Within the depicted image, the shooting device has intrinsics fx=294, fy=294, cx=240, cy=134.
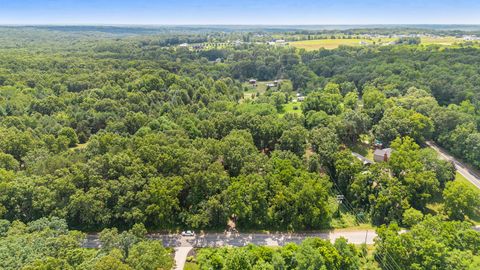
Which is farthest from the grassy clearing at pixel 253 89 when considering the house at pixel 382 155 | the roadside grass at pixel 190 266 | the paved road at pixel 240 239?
the roadside grass at pixel 190 266

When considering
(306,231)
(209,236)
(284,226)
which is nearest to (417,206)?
(306,231)

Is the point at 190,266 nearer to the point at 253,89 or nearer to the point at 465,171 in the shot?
the point at 465,171

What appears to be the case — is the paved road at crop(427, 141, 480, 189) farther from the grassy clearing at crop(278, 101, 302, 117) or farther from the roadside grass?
the roadside grass

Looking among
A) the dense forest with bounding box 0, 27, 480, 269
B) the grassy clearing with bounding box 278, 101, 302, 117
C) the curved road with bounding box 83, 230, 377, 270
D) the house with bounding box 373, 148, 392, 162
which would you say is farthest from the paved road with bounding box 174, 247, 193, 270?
the grassy clearing with bounding box 278, 101, 302, 117

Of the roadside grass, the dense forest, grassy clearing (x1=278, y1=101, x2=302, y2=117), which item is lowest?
the roadside grass

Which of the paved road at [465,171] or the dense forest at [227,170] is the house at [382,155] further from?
the paved road at [465,171]

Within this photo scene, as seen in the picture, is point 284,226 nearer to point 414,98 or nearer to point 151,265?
point 151,265

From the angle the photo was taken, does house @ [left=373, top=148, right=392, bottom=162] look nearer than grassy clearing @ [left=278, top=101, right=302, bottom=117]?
Yes

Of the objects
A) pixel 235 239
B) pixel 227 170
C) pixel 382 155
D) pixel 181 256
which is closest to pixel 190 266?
pixel 181 256

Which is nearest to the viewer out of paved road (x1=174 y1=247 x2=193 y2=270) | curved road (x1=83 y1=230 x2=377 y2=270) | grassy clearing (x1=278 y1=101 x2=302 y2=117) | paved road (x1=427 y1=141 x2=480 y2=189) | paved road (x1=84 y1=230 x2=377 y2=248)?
paved road (x1=174 y1=247 x2=193 y2=270)
